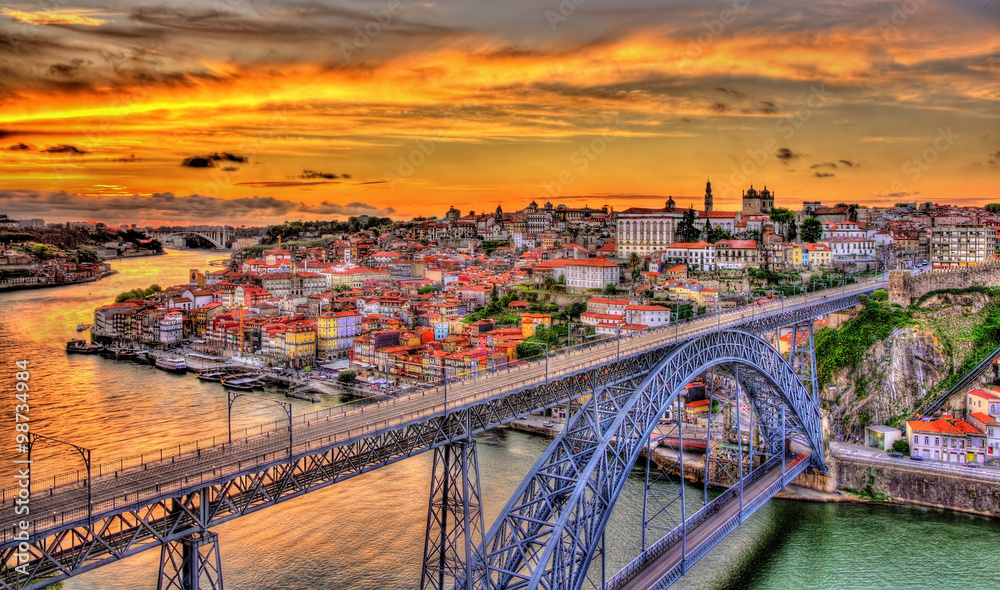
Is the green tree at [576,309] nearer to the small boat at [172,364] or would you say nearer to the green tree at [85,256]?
the small boat at [172,364]

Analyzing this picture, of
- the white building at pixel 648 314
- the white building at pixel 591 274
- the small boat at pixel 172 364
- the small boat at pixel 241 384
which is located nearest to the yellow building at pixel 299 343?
the small boat at pixel 241 384

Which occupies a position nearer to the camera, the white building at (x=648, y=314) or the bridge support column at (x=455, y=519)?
the bridge support column at (x=455, y=519)

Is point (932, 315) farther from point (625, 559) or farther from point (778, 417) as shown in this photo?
point (625, 559)

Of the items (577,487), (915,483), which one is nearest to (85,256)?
(577,487)

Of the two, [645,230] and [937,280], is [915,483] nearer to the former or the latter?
[937,280]

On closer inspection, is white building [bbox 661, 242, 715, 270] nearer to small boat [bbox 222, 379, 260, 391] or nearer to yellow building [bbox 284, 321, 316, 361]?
yellow building [bbox 284, 321, 316, 361]

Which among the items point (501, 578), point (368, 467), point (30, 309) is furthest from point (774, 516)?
point (30, 309)

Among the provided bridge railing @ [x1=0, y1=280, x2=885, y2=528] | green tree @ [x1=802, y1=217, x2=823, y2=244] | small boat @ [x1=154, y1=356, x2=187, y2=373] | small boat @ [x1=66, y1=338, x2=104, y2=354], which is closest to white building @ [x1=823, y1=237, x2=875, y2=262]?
green tree @ [x1=802, y1=217, x2=823, y2=244]
